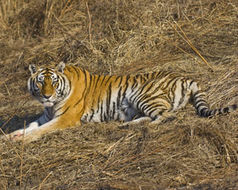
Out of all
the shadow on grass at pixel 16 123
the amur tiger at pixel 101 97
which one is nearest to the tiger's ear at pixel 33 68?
the amur tiger at pixel 101 97

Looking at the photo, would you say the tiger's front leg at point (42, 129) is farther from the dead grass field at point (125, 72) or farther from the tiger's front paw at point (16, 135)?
the dead grass field at point (125, 72)

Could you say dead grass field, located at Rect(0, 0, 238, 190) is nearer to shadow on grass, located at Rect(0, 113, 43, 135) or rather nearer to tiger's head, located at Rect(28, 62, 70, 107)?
shadow on grass, located at Rect(0, 113, 43, 135)

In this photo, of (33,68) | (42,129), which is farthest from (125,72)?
(42,129)

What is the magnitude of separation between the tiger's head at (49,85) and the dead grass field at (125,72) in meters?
0.51

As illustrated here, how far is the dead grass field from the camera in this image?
4.48m

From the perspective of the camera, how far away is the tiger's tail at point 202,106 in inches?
213

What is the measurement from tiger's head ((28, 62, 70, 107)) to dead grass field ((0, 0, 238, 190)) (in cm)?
51

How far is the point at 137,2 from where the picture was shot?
350 inches

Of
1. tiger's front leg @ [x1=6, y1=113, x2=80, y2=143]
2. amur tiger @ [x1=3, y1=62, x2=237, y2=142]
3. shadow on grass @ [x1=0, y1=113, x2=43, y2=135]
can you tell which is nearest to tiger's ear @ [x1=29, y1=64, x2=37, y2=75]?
amur tiger @ [x1=3, y1=62, x2=237, y2=142]

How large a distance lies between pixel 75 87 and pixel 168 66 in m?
1.69

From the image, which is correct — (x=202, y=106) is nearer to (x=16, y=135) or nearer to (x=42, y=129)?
(x=42, y=129)

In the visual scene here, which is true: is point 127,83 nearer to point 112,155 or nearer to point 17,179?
point 112,155

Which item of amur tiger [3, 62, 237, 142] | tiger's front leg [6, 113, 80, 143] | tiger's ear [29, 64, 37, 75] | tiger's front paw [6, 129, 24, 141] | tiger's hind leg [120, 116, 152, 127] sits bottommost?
tiger's front paw [6, 129, 24, 141]

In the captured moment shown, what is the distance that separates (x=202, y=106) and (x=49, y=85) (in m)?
1.87
